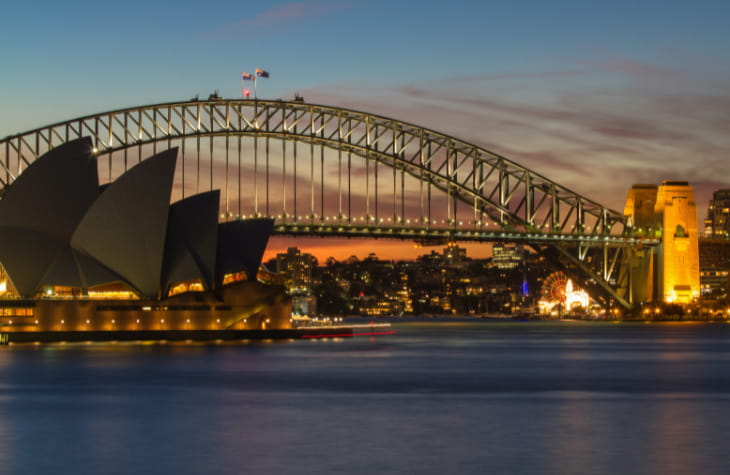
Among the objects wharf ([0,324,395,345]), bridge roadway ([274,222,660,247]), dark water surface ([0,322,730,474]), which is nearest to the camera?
dark water surface ([0,322,730,474])

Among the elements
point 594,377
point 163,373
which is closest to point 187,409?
point 163,373

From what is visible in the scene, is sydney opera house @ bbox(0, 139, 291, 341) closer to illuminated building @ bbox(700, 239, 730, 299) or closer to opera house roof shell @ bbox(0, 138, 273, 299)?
opera house roof shell @ bbox(0, 138, 273, 299)

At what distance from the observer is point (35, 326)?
2398 inches

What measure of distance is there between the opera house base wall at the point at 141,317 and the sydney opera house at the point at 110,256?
0.18 feet

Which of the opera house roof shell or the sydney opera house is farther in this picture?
the sydney opera house

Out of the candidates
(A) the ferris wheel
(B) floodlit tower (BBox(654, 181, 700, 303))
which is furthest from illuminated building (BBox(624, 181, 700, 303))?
(A) the ferris wheel

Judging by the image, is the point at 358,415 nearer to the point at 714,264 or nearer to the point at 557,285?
the point at 557,285

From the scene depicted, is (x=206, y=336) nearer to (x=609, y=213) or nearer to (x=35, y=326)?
(x=35, y=326)

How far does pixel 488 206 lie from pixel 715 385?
55.7 meters

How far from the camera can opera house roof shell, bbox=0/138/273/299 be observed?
58.4 meters

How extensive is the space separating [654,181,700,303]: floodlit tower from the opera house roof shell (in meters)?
46.4

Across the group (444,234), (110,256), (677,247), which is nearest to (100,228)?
(110,256)

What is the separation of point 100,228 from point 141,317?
5.58 metres

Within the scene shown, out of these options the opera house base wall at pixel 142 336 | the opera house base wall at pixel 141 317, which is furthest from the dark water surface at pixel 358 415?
the opera house base wall at pixel 141 317
